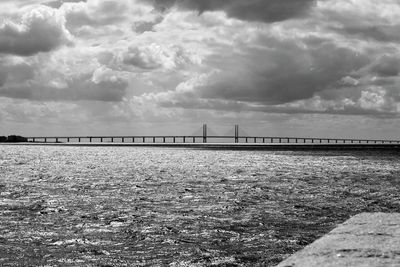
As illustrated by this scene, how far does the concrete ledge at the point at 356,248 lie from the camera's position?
5.50m

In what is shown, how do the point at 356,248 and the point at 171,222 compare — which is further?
the point at 171,222

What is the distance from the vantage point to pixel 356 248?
6129mm

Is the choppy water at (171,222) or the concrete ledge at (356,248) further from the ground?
the concrete ledge at (356,248)

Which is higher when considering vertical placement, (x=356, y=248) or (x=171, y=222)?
(x=356, y=248)

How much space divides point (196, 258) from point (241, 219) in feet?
19.4

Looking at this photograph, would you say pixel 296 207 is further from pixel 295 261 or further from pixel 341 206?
pixel 295 261

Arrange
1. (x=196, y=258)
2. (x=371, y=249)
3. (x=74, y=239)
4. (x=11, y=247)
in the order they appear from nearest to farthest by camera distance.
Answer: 1. (x=371, y=249)
2. (x=196, y=258)
3. (x=11, y=247)
4. (x=74, y=239)

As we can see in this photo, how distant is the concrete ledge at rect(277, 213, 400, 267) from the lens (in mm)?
5496

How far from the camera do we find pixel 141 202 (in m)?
22.2

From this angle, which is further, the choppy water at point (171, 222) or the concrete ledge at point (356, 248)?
the choppy water at point (171, 222)

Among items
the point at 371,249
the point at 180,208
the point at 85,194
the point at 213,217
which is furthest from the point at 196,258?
the point at 85,194

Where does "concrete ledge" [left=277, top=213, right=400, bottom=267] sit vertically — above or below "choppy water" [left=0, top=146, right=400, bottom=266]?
above

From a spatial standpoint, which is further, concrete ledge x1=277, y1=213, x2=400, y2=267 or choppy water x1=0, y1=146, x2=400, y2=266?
choppy water x1=0, y1=146, x2=400, y2=266

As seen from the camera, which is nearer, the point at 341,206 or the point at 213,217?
the point at 213,217
